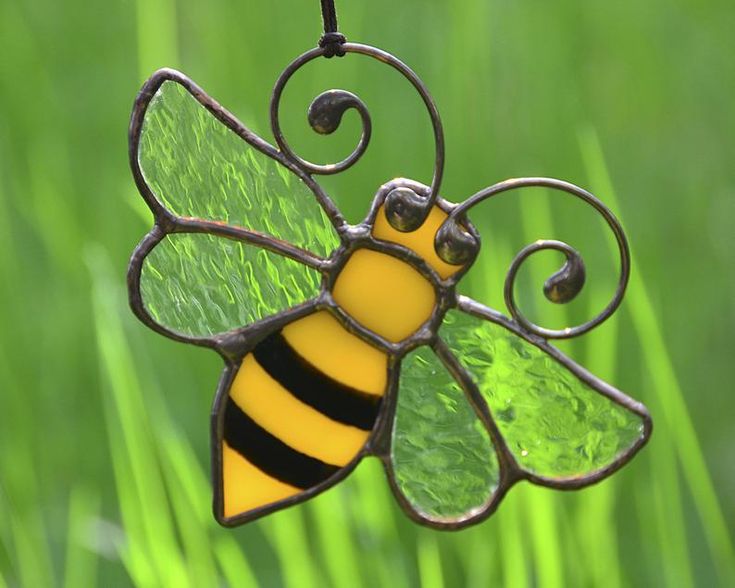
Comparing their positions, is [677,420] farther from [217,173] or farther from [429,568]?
[217,173]

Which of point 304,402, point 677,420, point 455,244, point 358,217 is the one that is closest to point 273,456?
point 304,402

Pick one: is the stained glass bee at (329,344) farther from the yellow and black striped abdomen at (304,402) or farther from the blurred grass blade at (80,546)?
the blurred grass blade at (80,546)

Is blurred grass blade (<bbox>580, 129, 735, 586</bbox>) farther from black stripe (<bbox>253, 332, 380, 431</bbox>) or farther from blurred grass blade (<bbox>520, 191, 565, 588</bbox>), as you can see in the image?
black stripe (<bbox>253, 332, 380, 431</bbox>)

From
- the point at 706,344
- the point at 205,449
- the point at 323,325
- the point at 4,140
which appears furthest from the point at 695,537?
the point at 4,140

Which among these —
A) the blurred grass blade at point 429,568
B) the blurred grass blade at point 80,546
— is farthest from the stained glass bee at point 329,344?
the blurred grass blade at point 80,546

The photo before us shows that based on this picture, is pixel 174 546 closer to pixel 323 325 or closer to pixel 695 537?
pixel 323 325

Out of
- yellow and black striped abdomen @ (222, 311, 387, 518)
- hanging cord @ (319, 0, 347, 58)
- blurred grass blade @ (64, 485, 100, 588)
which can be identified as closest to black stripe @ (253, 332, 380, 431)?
yellow and black striped abdomen @ (222, 311, 387, 518)
